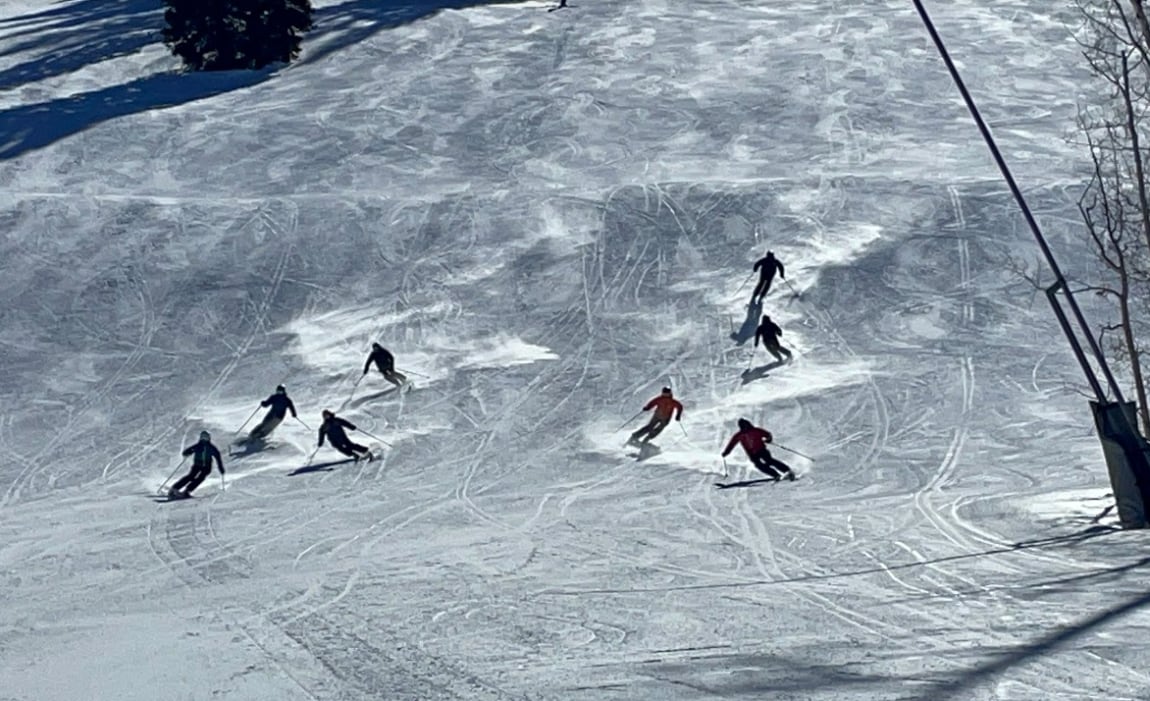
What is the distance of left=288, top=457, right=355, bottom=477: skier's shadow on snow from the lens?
22.7 meters

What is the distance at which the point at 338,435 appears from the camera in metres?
23.0

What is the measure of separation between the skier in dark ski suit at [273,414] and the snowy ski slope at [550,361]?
3.01ft

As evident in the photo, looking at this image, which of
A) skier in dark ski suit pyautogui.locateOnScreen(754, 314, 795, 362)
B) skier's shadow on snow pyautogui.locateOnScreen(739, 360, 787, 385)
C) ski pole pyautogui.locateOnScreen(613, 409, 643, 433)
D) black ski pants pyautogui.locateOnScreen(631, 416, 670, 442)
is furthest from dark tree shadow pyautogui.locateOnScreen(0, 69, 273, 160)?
black ski pants pyautogui.locateOnScreen(631, 416, 670, 442)

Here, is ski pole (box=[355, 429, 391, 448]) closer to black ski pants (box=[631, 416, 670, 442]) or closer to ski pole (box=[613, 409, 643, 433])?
ski pole (box=[613, 409, 643, 433])

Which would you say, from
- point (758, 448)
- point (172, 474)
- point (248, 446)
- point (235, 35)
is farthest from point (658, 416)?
point (235, 35)

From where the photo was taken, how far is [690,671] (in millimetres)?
10586

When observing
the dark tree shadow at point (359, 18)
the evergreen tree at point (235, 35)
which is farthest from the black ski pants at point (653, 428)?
the evergreen tree at point (235, 35)

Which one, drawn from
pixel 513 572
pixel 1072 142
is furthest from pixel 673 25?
pixel 513 572

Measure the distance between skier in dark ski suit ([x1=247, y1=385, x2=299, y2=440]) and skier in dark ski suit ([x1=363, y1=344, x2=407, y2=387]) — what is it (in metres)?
2.05

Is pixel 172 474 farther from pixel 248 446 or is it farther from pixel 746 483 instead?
pixel 746 483

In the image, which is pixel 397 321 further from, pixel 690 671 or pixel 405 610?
pixel 690 671

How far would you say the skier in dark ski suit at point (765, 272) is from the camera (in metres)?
28.8

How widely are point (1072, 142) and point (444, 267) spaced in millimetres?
13961

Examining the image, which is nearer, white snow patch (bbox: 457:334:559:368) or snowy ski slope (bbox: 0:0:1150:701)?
snowy ski slope (bbox: 0:0:1150:701)
